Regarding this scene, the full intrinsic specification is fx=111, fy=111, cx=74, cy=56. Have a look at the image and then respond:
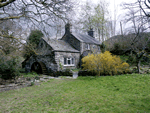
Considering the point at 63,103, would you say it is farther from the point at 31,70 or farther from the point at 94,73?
the point at 31,70

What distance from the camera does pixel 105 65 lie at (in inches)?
446

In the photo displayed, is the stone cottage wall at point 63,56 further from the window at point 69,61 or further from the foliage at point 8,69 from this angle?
the foliage at point 8,69

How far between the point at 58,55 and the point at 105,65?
25.2ft

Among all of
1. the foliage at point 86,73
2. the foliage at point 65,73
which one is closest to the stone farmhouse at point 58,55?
the foliage at point 65,73

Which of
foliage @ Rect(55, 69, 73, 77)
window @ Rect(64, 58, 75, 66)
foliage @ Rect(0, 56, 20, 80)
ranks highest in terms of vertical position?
window @ Rect(64, 58, 75, 66)

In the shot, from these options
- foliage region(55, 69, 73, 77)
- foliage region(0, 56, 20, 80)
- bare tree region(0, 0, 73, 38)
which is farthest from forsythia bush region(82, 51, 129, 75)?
foliage region(0, 56, 20, 80)

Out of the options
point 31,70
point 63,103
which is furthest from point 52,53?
point 63,103

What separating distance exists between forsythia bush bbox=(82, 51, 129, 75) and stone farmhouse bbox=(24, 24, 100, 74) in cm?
561

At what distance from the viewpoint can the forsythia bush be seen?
1112cm

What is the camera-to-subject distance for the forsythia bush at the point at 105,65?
36.5 ft

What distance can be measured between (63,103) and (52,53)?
12.0 meters

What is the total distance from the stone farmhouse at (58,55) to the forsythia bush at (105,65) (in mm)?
5606

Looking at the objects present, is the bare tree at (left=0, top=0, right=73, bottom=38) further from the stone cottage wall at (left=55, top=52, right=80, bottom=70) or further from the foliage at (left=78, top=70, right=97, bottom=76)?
the stone cottage wall at (left=55, top=52, right=80, bottom=70)

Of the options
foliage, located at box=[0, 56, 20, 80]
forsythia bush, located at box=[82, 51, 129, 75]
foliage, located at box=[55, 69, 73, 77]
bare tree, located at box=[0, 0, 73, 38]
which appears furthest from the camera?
foliage, located at box=[55, 69, 73, 77]
